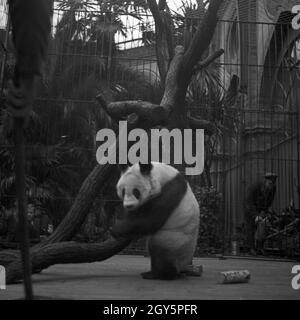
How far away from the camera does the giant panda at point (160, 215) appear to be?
12.1 feet

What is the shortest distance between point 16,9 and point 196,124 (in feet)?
17.8

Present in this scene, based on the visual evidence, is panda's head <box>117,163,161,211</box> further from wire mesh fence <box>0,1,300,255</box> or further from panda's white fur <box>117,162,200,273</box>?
wire mesh fence <box>0,1,300,255</box>

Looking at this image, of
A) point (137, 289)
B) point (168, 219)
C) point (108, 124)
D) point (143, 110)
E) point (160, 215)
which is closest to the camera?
point (137, 289)

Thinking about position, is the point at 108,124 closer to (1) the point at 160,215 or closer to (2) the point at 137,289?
(1) the point at 160,215

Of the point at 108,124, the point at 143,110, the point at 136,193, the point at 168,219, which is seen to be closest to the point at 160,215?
the point at 168,219

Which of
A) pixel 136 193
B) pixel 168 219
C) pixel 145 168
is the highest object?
pixel 145 168

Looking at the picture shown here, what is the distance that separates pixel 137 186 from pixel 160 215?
1.53 ft

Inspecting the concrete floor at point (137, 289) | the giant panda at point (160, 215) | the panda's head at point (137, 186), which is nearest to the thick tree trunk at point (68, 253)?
the concrete floor at point (137, 289)

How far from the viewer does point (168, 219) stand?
13.5ft

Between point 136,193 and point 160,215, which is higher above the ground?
point 136,193

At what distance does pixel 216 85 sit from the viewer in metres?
13.3
